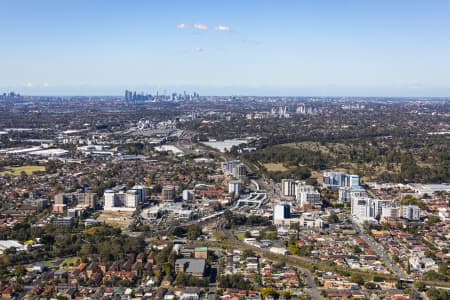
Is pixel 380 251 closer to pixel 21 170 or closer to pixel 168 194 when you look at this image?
pixel 168 194

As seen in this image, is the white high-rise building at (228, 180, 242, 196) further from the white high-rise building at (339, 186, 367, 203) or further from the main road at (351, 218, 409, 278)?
the main road at (351, 218, 409, 278)

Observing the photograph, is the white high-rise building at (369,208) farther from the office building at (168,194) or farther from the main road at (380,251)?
the office building at (168,194)

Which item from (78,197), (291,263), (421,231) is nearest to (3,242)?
(78,197)

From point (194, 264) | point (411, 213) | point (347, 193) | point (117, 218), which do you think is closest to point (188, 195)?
point (117, 218)

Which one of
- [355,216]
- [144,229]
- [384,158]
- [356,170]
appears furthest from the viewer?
[384,158]

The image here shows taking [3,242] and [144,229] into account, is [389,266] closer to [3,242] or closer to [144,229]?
[144,229]

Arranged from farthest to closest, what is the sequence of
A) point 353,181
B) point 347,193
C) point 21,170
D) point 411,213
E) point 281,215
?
1. point 21,170
2. point 353,181
3. point 347,193
4. point 411,213
5. point 281,215
